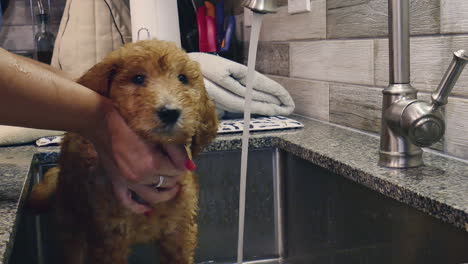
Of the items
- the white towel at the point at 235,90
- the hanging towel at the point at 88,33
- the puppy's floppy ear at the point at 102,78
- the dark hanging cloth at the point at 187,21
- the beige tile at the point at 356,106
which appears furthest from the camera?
the dark hanging cloth at the point at 187,21

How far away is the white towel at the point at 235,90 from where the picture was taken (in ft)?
4.18

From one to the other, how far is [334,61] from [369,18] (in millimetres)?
170

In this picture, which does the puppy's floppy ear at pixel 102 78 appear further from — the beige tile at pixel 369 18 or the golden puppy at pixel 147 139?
the beige tile at pixel 369 18

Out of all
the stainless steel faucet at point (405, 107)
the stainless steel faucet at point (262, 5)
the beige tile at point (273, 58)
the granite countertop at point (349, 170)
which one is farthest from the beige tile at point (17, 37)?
the stainless steel faucet at point (405, 107)

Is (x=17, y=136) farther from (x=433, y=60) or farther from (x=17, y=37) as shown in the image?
(x=17, y=37)

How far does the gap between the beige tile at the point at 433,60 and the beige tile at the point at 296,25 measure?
1.12 feet

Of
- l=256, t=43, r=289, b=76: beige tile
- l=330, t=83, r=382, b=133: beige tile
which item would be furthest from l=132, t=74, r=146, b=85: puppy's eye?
l=256, t=43, r=289, b=76: beige tile

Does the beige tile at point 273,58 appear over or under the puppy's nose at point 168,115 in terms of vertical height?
over

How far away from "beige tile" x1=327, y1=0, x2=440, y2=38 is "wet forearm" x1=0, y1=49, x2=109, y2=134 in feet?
1.74

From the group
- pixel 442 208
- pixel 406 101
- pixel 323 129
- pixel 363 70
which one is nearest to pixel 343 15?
pixel 363 70

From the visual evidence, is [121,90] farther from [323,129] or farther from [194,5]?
[194,5]

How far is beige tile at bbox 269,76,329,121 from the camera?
1.30 meters

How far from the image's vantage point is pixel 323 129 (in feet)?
3.99

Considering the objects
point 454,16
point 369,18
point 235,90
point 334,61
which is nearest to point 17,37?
point 235,90
